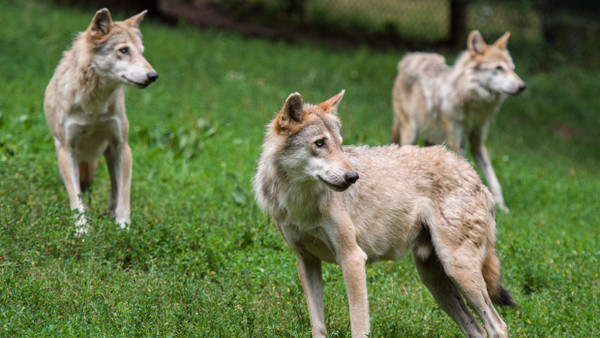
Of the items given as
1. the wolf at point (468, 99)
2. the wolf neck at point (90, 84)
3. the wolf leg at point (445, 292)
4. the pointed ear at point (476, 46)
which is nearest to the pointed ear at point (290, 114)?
the wolf leg at point (445, 292)

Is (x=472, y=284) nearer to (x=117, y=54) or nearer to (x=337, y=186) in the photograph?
(x=337, y=186)

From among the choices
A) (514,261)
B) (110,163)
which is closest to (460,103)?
(514,261)

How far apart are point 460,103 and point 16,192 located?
259 inches

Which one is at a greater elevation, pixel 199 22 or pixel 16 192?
pixel 16 192

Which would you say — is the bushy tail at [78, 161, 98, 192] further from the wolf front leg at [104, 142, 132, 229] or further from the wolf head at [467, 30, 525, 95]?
the wolf head at [467, 30, 525, 95]

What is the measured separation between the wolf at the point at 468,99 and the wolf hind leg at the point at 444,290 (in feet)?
13.8

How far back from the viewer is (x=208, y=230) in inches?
273

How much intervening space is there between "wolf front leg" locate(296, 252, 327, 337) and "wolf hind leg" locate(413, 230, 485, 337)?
3.03 ft

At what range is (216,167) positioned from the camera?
9.36 m

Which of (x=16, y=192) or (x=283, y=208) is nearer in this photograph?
(x=283, y=208)

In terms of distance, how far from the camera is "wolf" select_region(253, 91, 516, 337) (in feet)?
16.4

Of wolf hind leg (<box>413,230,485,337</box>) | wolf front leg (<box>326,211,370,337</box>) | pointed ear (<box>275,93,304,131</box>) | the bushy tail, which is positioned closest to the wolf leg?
wolf hind leg (<box>413,230,485,337</box>)

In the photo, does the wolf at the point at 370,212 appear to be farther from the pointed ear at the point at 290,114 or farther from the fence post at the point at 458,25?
the fence post at the point at 458,25

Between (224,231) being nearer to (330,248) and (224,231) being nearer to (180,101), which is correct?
(330,248)
